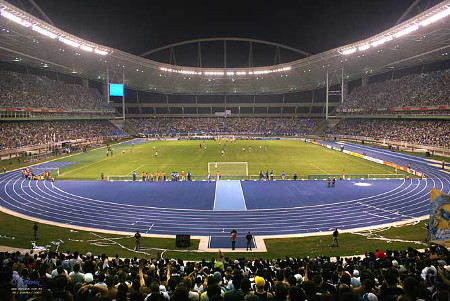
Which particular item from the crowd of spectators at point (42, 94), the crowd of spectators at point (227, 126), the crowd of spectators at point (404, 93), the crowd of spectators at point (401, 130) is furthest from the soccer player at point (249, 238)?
the crowd of spectators at point (227, 126)

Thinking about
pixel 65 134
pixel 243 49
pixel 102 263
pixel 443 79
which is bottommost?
pixel 102 263

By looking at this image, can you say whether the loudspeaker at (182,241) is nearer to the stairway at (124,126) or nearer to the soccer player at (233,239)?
the soccer player at (233,239)

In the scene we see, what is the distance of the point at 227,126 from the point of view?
116 meters

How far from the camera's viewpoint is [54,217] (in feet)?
82.2

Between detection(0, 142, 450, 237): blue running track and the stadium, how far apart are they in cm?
21

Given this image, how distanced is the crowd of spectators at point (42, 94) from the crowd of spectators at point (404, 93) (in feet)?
247

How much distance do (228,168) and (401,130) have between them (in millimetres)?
48342

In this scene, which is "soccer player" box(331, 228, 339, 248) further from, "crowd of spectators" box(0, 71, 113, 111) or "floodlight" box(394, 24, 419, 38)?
"crowd of spectators" box(0, 71, 113, 111)

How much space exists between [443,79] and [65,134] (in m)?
85.6

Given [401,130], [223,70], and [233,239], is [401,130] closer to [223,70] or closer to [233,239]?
[223,70]

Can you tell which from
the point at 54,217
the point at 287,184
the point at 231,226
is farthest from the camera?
the point at 287,184

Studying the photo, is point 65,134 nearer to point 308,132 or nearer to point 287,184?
point 287,184

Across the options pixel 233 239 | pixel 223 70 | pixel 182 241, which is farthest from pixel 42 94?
pixel 233 239

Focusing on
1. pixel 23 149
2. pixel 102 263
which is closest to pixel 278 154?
pixel 23 149
